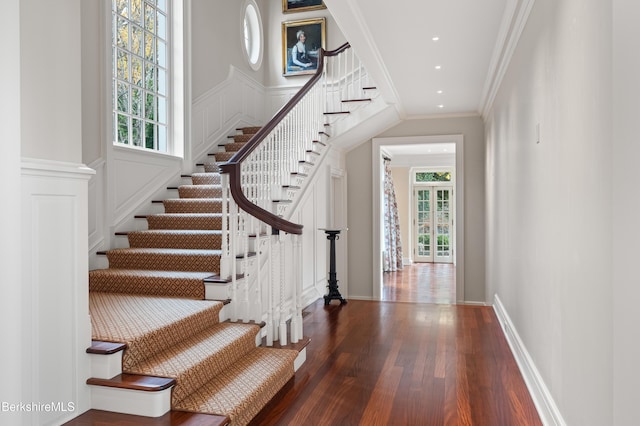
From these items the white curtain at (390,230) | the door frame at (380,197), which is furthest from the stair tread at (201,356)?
the white curtain at (390,230)

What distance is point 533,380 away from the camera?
9.34 ft

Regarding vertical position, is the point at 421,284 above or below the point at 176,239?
below

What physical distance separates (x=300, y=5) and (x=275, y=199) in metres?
4.57

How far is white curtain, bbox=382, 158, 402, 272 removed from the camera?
34.0 ft

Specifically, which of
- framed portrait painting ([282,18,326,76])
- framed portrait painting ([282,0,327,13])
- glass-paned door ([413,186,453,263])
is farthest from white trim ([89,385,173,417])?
glass-paned door ([413,186,453,263])

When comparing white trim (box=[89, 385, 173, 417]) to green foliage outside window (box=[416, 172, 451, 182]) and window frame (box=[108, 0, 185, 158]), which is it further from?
green foliage outside window (box=[416, 172, 451, 182])

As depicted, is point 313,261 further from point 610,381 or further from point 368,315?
point 610,381

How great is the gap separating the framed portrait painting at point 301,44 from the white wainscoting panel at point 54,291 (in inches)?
233

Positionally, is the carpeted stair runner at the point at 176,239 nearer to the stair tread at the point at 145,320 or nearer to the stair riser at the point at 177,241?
the stair riser at the point at 177,241

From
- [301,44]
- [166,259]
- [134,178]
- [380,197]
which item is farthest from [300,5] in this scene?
[166,259]

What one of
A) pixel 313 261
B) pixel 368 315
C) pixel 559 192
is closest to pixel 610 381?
pixel 559 192

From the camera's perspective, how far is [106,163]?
4.34 meters

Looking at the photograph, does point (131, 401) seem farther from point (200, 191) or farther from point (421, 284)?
point (421, 284)

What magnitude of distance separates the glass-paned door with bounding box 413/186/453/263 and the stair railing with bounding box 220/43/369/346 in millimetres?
6669
